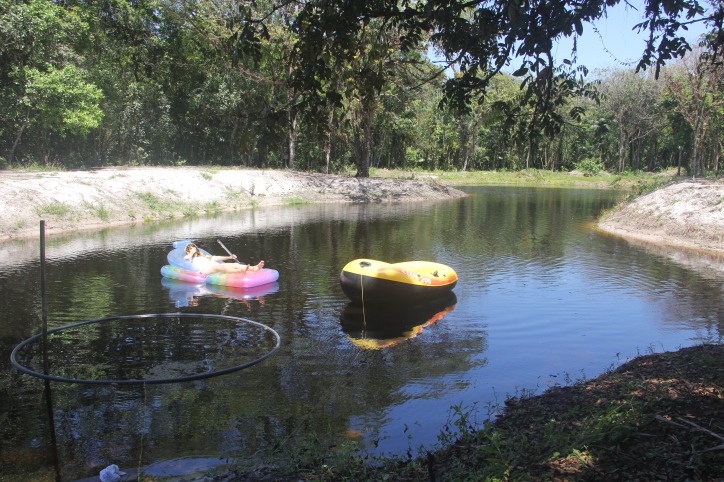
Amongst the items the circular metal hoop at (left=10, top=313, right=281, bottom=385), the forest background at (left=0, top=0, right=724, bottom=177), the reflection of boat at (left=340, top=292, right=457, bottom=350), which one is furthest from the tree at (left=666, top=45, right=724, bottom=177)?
the circular metal hoop at (left=10, top=313, right=281, bottom=385)

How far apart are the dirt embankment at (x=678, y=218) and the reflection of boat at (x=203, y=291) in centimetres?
1627

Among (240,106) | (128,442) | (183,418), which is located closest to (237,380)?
(183,418)

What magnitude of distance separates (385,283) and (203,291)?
199 inches

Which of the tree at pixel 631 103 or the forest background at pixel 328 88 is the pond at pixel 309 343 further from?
the tree at pixel 631 103

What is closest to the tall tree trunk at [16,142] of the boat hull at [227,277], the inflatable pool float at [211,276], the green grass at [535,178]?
the inflatable pool float at [211,276]

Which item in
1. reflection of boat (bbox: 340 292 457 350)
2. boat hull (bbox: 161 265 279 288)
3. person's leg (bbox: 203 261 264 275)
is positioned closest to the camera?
reflection of boat (bbox: 340 292 457 350)

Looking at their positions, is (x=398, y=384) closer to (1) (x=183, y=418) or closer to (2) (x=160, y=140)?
(1) (x=183, y=418)

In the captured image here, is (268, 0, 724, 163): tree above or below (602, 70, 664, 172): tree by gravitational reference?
below

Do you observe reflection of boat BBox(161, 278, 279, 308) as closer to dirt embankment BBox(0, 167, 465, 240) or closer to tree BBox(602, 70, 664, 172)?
dirt embankment BBox(0, 167, 465, 240)

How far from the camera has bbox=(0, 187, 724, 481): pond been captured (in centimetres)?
714

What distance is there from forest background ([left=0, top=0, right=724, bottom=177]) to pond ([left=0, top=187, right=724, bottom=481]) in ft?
11.6

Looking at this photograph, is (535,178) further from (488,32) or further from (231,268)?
(488,32)

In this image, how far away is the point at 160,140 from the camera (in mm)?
45219

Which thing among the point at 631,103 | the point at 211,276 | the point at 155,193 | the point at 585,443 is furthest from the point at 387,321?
the point at 631,103
